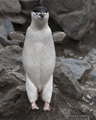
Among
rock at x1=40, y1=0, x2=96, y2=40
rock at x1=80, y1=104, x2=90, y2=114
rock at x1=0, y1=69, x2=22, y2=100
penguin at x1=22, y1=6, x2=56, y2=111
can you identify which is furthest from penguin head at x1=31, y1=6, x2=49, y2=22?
rock at x1=40, y1=0, x2=96, y2=40

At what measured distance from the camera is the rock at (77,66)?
519 cm

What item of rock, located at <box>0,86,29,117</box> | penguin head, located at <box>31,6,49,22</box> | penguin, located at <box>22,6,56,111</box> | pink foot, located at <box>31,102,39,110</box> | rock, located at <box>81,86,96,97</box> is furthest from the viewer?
rock, located at <box>81,86,96,97</box>

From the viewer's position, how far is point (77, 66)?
212 inches

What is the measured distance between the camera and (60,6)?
20.7ft

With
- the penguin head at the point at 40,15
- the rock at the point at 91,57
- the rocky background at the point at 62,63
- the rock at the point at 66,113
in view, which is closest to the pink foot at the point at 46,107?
the rocky background at the point at 62,63

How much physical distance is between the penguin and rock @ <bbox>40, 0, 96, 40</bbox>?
2.98 m

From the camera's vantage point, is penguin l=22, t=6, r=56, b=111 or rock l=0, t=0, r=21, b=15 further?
rock l=0, t=0, r=21, b=15

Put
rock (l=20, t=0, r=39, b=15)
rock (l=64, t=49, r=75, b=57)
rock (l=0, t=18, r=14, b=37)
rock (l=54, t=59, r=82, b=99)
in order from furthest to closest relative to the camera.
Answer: rock (l=20, t=0, r=39, b=15), rock (l=64, t=49, r=75, b=57), rock (l=0, t=18, r=14, b=37), rock (l=54, t=59, r=82, b=99)

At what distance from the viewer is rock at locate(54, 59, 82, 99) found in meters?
4.16

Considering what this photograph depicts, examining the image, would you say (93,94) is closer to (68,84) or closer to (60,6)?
(68,84)

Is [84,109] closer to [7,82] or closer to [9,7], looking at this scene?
[7,82]

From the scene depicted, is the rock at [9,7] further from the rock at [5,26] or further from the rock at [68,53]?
the rock at [68,53]

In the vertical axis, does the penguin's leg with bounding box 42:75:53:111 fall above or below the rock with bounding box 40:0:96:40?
above

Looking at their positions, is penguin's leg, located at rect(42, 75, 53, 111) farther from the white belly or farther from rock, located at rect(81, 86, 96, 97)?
→ rock, located at rect(81, 86, 96, 97)
